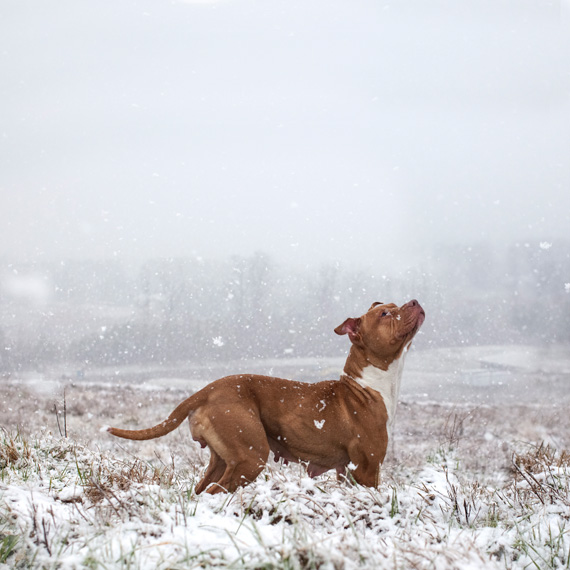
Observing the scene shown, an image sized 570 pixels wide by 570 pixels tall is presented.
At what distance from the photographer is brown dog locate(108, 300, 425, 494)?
422 cm

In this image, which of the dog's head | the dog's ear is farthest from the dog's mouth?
the dog's ear

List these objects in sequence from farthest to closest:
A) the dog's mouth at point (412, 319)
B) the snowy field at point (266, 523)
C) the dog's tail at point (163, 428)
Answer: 1. the dog's mouth at point (412, 319)
2. the dog's tail at point (163, 428)
3. the snowy field at point (266, 523)

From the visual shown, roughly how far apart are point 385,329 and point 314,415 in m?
0.95

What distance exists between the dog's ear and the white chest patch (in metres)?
0.29

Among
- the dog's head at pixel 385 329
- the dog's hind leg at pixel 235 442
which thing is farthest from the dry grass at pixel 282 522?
the dog's head at pixel 385 329

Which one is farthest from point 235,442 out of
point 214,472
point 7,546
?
point 7,546

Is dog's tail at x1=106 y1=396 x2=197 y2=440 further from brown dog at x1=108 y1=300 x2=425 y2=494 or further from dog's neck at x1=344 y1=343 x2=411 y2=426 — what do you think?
dog's neck at x1=344 y1=343 x2=411 y2=426

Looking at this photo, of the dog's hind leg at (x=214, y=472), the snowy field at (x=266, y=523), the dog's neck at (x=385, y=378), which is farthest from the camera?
the dog's neck at (x=385, y=378)

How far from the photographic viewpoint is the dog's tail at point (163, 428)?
13.6ft

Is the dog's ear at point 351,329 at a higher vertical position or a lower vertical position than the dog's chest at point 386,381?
higher

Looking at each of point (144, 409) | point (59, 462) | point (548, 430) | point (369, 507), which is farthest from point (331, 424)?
point (548, 430)

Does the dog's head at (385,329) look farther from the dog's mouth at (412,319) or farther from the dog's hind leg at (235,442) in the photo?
the dog's hind leg at (235,442)

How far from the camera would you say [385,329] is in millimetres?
4738

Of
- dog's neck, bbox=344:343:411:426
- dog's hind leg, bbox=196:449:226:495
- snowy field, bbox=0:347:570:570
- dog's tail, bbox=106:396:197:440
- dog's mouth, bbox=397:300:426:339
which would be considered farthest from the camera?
dog's neck, bbox=344:343:411:426
